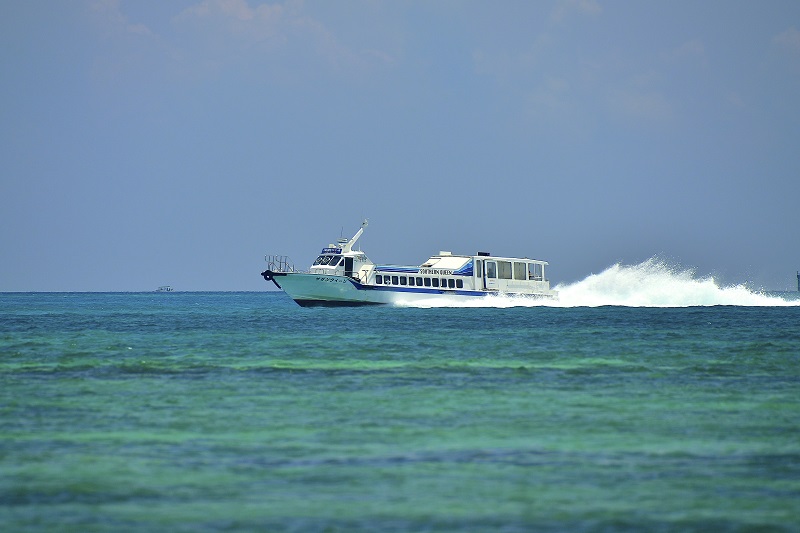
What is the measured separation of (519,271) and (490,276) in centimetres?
337

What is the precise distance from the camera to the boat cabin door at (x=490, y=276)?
87.2 m

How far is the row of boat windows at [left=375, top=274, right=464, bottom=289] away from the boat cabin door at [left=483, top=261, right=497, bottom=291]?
206 centimetres

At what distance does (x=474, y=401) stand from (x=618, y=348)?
19991 millimetres

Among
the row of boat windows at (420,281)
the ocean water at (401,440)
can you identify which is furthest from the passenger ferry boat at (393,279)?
the ocean water at (401,440)

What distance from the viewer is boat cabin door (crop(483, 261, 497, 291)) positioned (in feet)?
286

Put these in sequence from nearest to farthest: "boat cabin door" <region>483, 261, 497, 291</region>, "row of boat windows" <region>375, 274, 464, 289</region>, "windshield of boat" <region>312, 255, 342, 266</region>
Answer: "windshield of boat" <region>312, 255, 342, 266</region> → "row of boat windows" <region>375, 274, 464, 289</region> → "boat cabin door" <region>483, 261, 497, 291</region>

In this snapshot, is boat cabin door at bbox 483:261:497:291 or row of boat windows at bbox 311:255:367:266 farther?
boat cabin door at bbox 483:261:497:291

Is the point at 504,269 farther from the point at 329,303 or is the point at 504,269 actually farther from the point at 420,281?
the point at 329,303

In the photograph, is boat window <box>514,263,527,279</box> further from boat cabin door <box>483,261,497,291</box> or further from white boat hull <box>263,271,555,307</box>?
white boat hull <box>263,271,555,307</box>

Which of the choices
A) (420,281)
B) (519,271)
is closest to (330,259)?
(420,281)

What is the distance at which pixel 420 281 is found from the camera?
84.6 meters

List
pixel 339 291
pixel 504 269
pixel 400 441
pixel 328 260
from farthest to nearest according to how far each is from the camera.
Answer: pixel 504 269
pixel 328 260
pixel 339 291
pixel 400 441

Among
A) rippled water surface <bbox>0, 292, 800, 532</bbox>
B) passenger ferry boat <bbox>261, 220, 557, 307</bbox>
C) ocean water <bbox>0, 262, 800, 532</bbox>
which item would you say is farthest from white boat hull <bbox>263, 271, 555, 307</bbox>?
rippled water surface <bbox>0, 292, 800, 532</bbox>

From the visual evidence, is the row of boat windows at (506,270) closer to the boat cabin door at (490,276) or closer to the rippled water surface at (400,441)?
the boat cabin door at (490,276)
